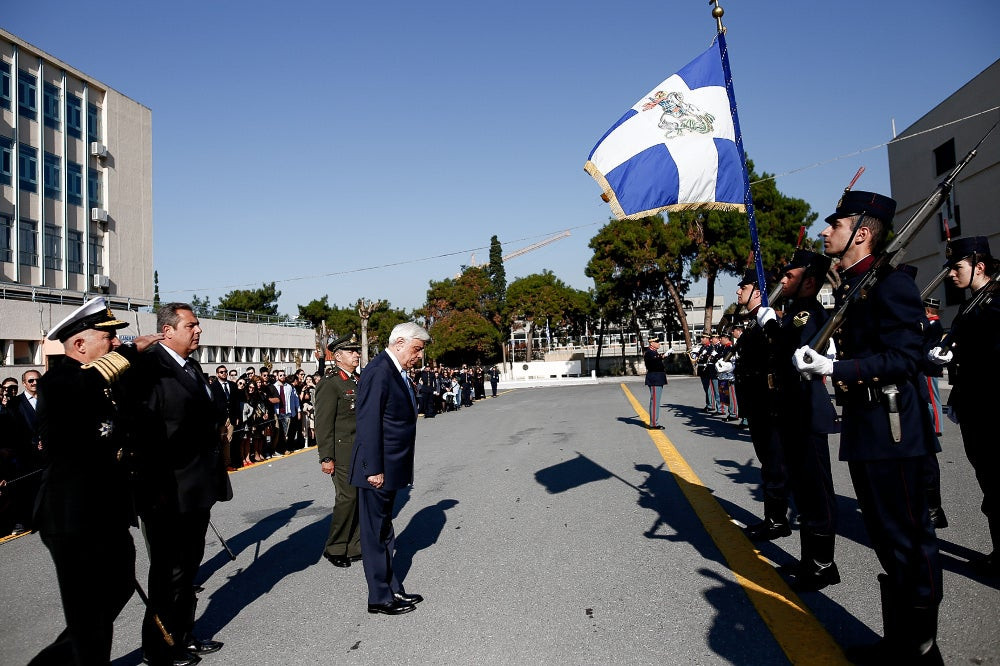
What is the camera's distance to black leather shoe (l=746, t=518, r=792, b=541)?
5137 mm

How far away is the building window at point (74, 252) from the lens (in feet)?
101

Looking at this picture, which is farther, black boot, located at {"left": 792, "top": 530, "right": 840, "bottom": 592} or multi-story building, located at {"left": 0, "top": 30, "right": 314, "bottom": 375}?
multi-story building, located at {"left": 0, "top": 30, "right": 314, "bottom": 375}

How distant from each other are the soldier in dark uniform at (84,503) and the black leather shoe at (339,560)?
2.26 m

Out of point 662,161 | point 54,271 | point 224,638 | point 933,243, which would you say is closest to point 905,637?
point 224,638

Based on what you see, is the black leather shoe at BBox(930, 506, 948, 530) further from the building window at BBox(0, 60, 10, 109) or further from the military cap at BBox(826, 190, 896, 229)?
the building window at BBox(0, 60, 10, 109)

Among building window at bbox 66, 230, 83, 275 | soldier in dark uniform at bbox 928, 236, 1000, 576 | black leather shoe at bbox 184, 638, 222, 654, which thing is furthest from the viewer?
building window at bbox 66, 230, 83, 275

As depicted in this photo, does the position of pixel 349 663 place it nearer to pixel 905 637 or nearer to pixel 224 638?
pixel 224 638

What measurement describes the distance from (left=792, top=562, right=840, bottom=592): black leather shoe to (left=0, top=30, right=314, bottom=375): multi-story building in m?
25.7

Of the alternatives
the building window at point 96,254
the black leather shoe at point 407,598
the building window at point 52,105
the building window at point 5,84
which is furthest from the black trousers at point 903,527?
the building window at point 96,254

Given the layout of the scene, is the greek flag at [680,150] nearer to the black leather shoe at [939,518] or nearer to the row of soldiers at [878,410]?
the row of soldiers at [878,410]

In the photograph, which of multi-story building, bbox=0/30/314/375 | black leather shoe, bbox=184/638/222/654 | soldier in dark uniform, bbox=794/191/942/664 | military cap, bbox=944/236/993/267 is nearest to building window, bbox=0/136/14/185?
multi-story building, bbox=0/30/314/375

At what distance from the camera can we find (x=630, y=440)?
11508 millimetres

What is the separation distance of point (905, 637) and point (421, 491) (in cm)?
578

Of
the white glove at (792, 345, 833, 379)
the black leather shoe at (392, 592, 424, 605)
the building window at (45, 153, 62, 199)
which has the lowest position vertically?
the black leather shoe at (392, 592, 424, 605)
